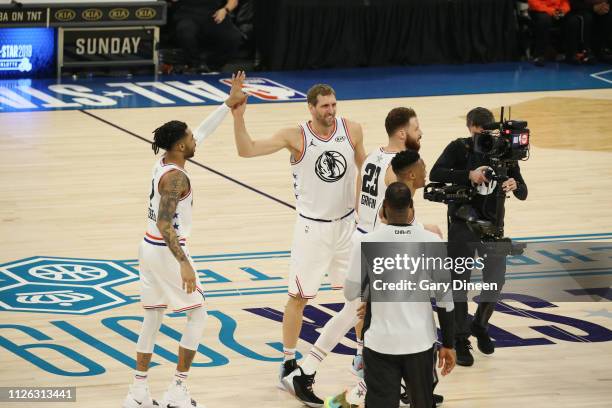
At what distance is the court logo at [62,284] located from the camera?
9.80 meters

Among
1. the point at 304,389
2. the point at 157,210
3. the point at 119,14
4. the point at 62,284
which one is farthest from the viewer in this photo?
the point at 119,14

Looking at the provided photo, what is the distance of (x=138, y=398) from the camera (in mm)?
7676

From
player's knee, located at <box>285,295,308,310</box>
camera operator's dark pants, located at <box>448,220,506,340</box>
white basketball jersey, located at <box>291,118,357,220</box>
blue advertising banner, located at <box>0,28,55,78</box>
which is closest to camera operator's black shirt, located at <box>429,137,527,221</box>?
camera operator's dark pants, located at <box>448,220,506,340</box>

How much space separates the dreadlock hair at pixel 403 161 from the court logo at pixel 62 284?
3.61m

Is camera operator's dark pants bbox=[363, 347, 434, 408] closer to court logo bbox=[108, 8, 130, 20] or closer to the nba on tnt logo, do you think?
the nba on tnt logo

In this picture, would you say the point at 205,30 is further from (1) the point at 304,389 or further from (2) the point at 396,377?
(2) the point at 396,377

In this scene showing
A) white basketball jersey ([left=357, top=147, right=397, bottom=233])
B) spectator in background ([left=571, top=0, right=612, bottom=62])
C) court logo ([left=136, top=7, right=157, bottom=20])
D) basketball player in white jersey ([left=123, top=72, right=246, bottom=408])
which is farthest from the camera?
spectator in background ([left=571, top=0, right=612, bottom=62])

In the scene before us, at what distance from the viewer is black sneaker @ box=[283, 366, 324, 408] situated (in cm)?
791

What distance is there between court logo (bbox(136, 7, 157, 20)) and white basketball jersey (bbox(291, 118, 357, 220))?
38.8ft

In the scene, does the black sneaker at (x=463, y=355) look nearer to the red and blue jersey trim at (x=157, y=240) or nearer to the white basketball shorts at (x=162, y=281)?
the white basketball shorts at (x=162, y=281)

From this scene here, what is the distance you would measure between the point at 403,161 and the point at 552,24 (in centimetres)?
1566

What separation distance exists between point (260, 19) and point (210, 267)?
10.5 metres

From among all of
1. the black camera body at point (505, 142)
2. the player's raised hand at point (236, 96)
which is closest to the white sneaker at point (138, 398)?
the player's raised hand at point (236, 96)

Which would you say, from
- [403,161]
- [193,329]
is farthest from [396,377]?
[193,329]
